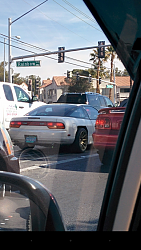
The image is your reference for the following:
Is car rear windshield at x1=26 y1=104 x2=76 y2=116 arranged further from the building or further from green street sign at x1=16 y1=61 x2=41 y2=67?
green street sign at x1=16 y1=61 x2=41 y2=67

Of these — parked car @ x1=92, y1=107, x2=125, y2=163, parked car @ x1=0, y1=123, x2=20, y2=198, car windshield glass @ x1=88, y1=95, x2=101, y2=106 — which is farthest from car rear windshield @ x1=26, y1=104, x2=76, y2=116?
parked car @ x1=92, y1=107, x2=125, y2=163

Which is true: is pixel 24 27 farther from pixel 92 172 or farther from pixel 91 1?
pixel 92 172

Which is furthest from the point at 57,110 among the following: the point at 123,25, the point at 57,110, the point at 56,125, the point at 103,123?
the point at 123,25

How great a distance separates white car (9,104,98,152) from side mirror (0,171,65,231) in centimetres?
64

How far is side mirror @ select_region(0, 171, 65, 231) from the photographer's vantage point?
1135 mm

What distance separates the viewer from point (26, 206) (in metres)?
1.22

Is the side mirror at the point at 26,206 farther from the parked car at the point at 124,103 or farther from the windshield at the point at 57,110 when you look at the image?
the windshield at the point at 57,110

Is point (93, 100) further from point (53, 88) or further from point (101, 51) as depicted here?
point (101, 51)

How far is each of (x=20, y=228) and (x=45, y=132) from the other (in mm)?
2068

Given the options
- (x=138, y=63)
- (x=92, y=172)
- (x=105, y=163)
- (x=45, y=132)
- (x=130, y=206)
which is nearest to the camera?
(x=130, y=206)

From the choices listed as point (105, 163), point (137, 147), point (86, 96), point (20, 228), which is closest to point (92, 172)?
point (105, 163)

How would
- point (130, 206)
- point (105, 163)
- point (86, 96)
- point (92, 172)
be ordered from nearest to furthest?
point (130, 206), point (105, 163), point (92, 172), point (86, 96)

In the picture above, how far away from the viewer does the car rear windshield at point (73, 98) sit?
174cm

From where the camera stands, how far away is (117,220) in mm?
883
